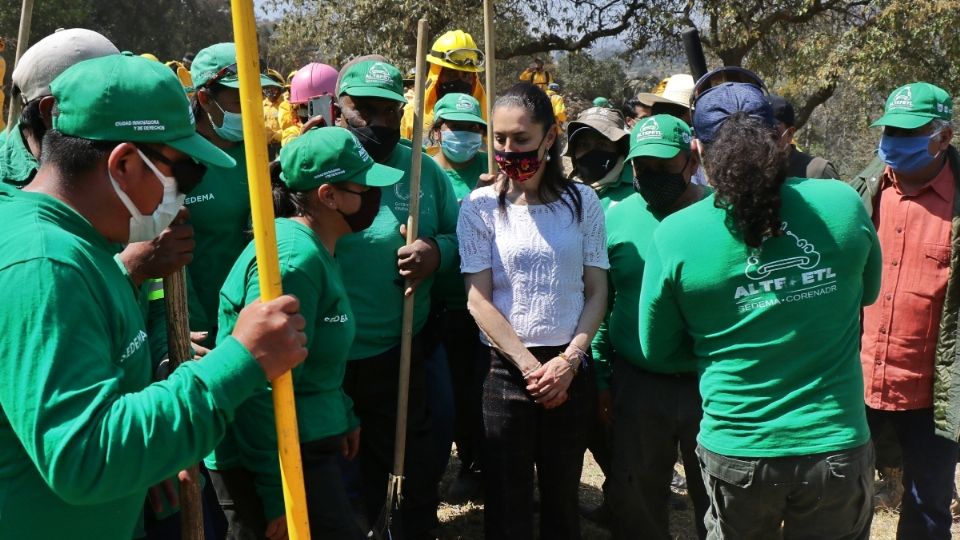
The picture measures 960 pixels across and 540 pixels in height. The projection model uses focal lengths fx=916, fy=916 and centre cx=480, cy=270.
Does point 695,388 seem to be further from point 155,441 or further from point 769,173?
point 155,441

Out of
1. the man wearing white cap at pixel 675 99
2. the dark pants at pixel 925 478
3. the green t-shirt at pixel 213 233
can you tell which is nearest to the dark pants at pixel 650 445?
the dark pants at pixel 925 478

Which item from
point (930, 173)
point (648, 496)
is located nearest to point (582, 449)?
point (648, 496)

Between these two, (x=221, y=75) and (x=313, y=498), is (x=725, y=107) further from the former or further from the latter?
(x=221, y=75)

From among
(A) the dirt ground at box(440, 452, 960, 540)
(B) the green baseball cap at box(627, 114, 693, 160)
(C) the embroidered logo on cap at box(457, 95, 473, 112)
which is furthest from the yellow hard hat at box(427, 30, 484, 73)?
(A) the dirt ground at box(440, 452, 960, 540)

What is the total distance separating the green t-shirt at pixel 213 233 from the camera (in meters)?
3.80

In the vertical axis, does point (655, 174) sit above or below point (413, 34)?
below

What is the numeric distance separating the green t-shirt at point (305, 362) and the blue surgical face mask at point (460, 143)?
2.15m

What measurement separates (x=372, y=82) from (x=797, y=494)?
249cm

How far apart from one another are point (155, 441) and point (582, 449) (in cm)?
250

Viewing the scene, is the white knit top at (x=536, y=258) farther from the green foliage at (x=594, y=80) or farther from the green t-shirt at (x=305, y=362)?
the green foliage at (x=594, y=80)

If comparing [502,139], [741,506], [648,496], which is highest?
[502,139]

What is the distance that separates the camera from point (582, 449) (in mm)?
3957

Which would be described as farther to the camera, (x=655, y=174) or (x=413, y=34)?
(x=413, y=34)

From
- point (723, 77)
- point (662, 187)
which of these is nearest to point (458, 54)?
point (723, 77)
